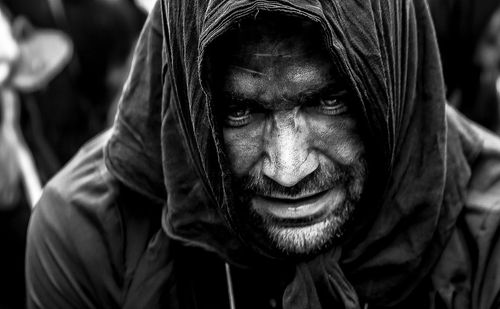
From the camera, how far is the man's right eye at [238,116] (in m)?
3.01

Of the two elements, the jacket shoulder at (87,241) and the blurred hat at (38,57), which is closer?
the jacket shoulder at (87,241)

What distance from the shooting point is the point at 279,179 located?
2926mm

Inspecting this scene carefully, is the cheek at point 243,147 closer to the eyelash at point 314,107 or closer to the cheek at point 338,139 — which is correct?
the eyelash at point 314,107

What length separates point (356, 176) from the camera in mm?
3043

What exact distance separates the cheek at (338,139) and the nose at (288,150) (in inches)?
1.3

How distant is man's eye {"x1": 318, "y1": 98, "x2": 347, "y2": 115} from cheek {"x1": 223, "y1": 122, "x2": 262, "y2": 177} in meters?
0.19

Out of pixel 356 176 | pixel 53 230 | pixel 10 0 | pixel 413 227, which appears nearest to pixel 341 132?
pixel 356 176

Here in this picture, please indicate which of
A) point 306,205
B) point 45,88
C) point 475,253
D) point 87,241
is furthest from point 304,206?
point 45,88

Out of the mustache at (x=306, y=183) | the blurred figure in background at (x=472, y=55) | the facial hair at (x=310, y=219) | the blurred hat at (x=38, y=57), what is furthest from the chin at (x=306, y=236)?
the blurred hat at (x=38, y=57)

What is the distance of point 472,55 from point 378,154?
10.0 ft

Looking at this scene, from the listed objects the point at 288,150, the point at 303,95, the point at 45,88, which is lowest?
the point at 45,88

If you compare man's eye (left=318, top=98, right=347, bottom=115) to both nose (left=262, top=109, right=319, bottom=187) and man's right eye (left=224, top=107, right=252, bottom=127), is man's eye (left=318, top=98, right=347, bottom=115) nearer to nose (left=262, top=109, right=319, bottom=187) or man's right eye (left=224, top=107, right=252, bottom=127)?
nose (left=262, top=109, right=319, bottom=187)

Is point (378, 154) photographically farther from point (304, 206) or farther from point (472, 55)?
point (472, 55)

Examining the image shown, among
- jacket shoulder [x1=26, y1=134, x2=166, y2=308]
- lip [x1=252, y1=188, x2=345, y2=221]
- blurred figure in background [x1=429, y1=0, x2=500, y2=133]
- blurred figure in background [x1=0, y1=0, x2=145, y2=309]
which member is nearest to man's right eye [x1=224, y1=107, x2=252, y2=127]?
lip [x1=252, y1=188, x2=345, y2=221]
